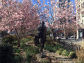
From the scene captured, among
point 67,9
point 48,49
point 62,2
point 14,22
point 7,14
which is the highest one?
point 62,2

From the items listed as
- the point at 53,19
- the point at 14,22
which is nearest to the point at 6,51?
the point at 14,22

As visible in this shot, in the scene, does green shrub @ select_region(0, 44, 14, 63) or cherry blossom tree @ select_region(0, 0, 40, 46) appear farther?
cherry blossom tree @ select_region(0, 0, 40, 46)

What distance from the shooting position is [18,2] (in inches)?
529

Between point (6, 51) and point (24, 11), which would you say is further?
point (24, 11)

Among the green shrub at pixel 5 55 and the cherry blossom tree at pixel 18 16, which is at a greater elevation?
the cherry blossom tree at pixel 18 16

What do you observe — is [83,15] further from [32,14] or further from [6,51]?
A: [6,51]

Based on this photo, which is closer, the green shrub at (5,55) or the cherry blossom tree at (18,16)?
the green shrub at (5,55)

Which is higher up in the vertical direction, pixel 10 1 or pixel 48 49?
pixel 10 1

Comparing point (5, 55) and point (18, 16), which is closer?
point (5, 55)

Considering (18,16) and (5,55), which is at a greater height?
(18,16)

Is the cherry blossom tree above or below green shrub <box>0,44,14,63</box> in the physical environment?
above

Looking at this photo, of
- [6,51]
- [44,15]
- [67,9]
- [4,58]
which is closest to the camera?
[4,58]

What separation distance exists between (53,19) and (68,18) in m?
2.03

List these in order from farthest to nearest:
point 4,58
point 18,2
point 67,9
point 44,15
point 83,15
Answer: point 83,15 → point 67,9 → point 44,15 → point 18,2 → point 4,58
